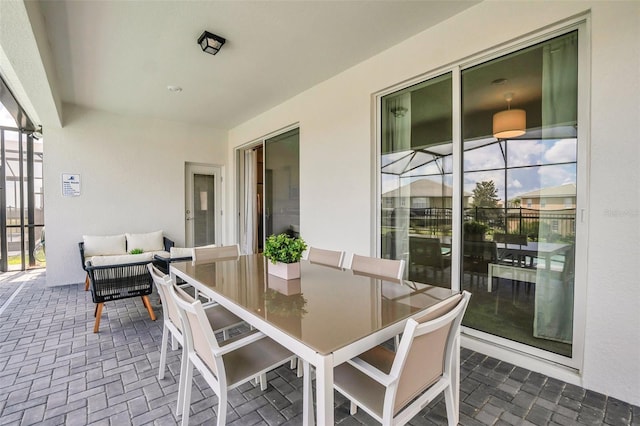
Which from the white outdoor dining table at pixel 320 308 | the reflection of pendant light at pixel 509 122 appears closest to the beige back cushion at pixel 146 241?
the white outdoor dining table at pixel 320 308

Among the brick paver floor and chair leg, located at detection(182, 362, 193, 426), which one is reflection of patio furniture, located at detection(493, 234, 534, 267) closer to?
the brick paver floor

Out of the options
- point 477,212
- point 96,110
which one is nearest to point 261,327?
point 477,212

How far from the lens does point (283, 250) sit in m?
1.94

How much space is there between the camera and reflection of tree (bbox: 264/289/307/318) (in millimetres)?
1328

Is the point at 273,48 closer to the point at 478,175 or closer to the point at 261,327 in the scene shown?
the point at 478,175

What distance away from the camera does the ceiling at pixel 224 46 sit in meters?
2.31

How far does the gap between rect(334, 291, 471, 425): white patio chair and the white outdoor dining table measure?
5.2 inches

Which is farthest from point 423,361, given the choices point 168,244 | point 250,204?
point 250,204

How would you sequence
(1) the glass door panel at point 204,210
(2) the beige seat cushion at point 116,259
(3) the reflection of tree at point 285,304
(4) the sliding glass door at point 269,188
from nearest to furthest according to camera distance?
(3) the reflection of tree at point 285,304
(2) the beige seat cushion at point 116,259
(4) the sliding glass door at point 269,188
(1) the glass door panel at point 204,210

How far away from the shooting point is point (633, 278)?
1.72m

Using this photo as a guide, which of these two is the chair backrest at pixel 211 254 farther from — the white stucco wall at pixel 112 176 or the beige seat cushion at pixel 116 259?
the white stucco wall at pixel 112 176

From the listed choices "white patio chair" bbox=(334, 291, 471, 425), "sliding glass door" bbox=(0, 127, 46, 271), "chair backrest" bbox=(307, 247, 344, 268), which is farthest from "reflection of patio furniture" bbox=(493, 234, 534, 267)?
"sliding glass door" bbox=(0, 127, 46, 271)

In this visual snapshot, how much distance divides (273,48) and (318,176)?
1571mm

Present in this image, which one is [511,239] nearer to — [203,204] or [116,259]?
[116,259]
